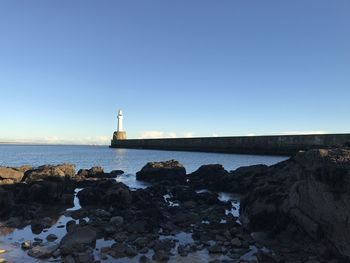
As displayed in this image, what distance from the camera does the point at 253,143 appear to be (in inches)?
3088

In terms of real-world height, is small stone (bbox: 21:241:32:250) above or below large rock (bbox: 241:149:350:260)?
below

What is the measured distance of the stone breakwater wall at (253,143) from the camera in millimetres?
63278

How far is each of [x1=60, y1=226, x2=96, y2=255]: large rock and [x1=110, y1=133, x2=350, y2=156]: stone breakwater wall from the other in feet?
123

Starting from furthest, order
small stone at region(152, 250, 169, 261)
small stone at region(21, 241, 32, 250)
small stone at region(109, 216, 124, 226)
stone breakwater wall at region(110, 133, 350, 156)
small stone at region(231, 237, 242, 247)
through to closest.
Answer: stone breakwater wall at region(110, 133, 350, 156) < small stone at region(109, 216, 124, 226) < small stone at region(231, 237, 242, 247) < small stone at region(21, 241, 32, 250) < small stone at region(152, 250, 169, 261)

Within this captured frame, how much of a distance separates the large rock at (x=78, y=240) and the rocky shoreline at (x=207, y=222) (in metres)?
0.03

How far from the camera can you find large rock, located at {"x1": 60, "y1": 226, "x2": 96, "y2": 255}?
11.0 m

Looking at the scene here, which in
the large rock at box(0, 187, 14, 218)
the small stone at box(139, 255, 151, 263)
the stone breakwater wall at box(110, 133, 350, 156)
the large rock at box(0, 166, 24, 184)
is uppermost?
the stone breakwater wall at box(110, 133, 350, 156)

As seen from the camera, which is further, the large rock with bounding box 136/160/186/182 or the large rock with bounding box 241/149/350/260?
the large rock with bounding box 136/160/186/182

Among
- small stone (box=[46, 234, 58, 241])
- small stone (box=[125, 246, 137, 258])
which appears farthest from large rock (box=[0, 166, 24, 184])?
small stone (box=[125, 246, 137, 258])

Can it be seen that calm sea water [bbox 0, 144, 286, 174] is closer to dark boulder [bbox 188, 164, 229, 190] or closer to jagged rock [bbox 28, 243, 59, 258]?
dark boulder [bbox 188, 164, 229, 190]

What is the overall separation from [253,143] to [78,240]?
68.8 m

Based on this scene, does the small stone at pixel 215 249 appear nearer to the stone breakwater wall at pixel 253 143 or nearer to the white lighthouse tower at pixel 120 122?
the stone breakwater wall at pixel 253 143

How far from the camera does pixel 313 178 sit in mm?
10258

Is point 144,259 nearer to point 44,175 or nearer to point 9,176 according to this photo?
point 44,175
